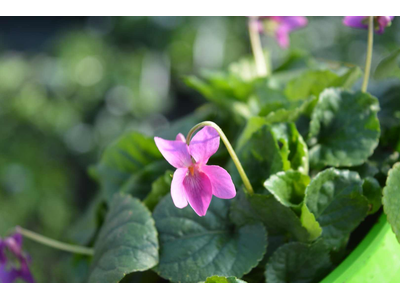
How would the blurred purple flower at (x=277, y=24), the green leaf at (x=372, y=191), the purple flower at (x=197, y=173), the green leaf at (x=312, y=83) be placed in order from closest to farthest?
the purple flower at (x=197, y=173) → the green leaf at (x=372, y=191) → the green leaf at (x=312, y=83) → the blurred purple flower at (x=277, y=24)

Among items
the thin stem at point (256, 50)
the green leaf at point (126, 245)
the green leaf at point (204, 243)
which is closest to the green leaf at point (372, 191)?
the green leaf at point (204, 243)

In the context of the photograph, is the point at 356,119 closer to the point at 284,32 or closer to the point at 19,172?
the point at 284,32

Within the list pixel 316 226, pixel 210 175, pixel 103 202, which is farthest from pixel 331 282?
pixel 103 202

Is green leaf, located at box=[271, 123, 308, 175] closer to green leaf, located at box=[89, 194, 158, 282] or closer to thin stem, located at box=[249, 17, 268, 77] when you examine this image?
green leaf, located at box=[89, 194, 158, 282]

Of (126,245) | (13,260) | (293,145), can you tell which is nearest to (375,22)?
(293,145)

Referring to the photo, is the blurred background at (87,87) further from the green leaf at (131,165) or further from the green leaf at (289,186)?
the green leaf at (289,186)

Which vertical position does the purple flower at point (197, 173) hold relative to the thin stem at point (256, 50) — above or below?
above

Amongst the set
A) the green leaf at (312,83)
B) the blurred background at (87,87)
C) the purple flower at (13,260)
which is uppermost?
the green leaf at (312,83)
